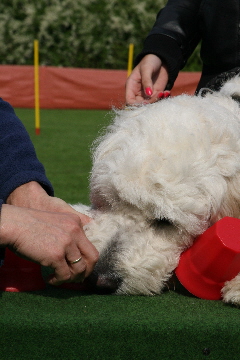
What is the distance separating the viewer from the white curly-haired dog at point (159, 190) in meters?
2.22

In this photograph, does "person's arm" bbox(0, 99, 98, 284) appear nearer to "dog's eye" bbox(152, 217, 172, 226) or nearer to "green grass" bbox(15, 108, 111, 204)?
"dog's eye" bbox(152, 217, 172, 226)

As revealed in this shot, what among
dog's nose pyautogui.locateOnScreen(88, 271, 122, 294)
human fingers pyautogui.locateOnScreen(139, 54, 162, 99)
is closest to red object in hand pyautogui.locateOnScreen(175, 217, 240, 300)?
dog's nose pyautogui.locateOnScreen(88, 271, 122, 294)

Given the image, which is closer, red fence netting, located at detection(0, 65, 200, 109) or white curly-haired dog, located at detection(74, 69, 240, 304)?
white curly-haired dog, located at detection(74, 69, 240, 304)

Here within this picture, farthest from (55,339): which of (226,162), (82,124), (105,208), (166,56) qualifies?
(82,124)

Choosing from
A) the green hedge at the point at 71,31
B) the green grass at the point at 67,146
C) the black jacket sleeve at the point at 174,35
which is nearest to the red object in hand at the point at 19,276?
the green grass at the point at 67,146

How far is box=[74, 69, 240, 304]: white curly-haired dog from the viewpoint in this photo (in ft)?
7.29

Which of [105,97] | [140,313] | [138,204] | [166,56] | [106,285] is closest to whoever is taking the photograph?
[140,313]

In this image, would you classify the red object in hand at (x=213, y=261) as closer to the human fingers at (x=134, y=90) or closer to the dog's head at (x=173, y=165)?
the dog's head at (x=173, y=165)

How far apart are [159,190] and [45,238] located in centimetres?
63

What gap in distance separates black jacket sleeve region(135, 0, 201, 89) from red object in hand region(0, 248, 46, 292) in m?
1.62

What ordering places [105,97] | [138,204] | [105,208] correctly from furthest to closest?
[105,97] < [105,208] < [138,204]

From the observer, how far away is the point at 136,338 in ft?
5.68

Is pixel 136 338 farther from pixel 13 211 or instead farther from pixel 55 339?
pixel 13 211

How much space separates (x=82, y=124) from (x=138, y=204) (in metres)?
12.4
